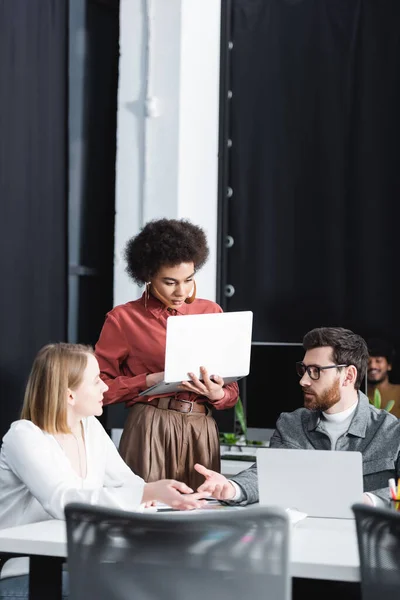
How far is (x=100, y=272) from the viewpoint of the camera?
4930 millimetres

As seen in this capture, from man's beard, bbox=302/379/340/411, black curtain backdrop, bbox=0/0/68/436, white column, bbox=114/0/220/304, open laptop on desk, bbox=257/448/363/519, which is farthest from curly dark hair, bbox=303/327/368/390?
white column, bbox=114/0/220/304

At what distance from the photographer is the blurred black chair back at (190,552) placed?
1558 millimetres

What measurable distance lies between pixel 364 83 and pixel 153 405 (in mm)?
2422

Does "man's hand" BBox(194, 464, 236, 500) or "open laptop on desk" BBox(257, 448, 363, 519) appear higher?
"open laptop on desk" BBox(257, 448, 363, 519)

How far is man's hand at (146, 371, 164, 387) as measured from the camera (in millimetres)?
3119

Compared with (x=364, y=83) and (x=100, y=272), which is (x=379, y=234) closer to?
(x=364, y=83)

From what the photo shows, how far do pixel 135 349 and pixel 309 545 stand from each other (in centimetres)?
138

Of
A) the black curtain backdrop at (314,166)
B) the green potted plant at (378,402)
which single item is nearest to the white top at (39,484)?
the green potted plant at (378,402)

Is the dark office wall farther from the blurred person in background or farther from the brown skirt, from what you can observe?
the brown skirt

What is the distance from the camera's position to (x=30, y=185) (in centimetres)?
416

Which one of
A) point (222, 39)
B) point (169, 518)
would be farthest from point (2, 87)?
point (169, 518)

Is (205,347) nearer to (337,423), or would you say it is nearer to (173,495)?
(337,423)

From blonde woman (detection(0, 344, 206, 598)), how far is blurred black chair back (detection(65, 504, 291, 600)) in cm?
71

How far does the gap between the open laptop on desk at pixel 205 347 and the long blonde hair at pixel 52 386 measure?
0.39m
